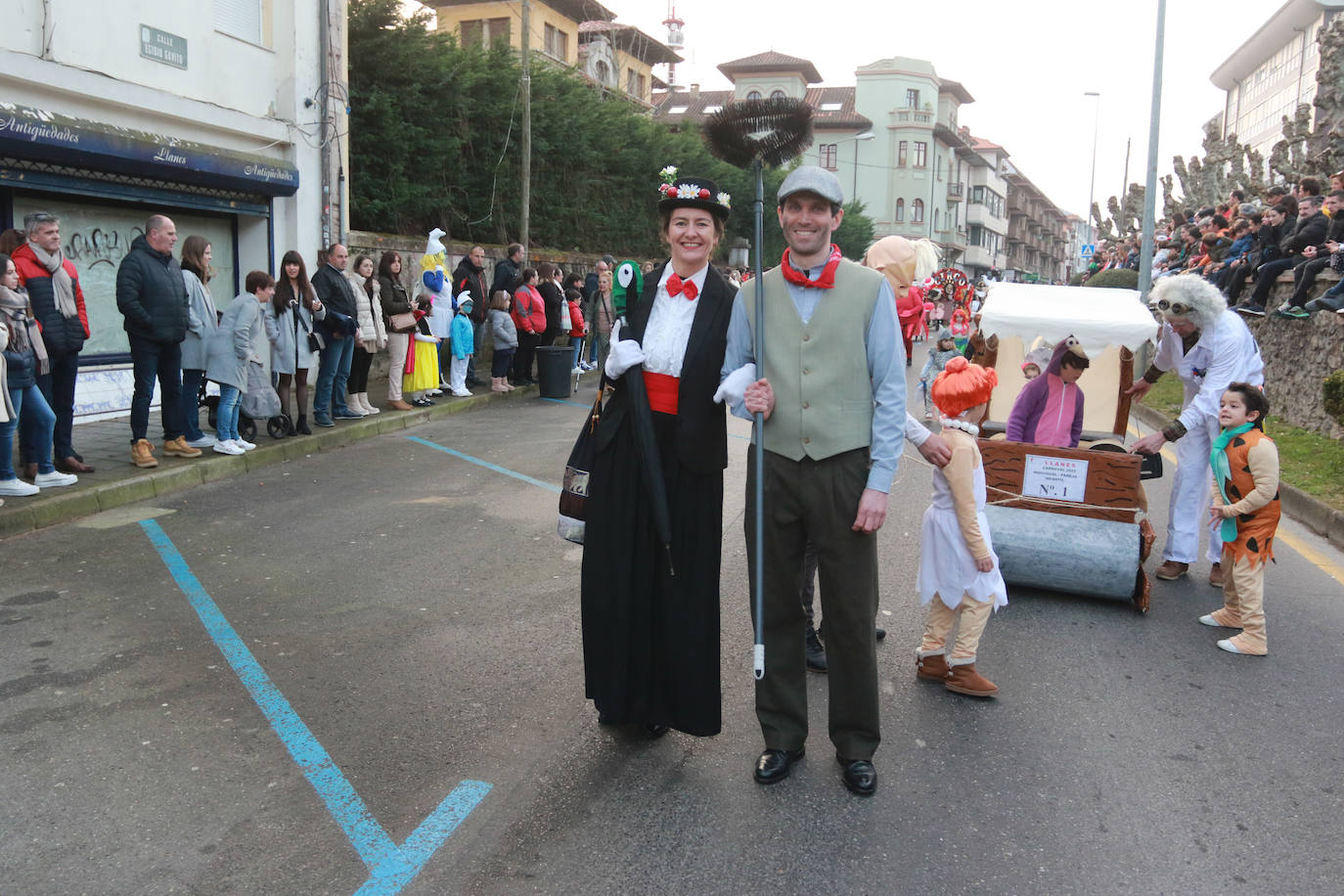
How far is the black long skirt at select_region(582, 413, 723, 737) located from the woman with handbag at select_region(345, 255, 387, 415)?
8.24 metres

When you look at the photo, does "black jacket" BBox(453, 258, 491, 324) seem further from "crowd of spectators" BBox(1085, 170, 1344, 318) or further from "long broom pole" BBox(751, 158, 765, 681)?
"long broom pole" BBox(751, 158, 765, 681)

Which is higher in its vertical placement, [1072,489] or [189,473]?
[1072,489]

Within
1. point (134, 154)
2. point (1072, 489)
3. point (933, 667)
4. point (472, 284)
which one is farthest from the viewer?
point (472, 284)

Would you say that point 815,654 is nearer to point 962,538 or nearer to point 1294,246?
point 962,538

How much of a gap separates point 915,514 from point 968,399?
3.88 metres

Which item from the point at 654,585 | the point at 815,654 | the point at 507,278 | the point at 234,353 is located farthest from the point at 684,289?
the point at 507,278

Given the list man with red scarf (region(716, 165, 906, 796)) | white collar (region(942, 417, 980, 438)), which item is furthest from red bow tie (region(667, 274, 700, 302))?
white collar (region(942, 417, 980, 438))

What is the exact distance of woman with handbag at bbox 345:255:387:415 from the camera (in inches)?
460

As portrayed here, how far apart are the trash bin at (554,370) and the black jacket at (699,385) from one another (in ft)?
39.0

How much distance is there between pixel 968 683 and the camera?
470 centimetres

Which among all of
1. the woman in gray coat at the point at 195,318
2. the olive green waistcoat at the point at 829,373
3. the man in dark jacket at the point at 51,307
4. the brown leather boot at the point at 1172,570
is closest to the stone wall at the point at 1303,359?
the brown leather boot at the point at 1172,570

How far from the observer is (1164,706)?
465 centimetres

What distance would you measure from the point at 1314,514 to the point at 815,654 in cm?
595

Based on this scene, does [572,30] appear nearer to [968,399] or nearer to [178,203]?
[178,203]
